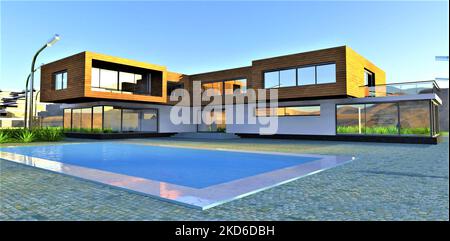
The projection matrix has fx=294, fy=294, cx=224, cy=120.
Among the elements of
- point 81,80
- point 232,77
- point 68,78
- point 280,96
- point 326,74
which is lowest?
point 280,96

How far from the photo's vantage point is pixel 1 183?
589 centimetres

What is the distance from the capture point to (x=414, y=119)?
20.5m

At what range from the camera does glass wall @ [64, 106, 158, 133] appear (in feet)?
75.6

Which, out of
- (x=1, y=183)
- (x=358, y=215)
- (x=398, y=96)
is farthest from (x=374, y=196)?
(x=398, y=96)

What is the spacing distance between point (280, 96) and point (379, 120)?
22.0 ft

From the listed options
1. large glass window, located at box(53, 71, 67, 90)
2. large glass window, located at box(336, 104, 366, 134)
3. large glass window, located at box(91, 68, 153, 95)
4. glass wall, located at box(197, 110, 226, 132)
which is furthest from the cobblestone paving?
glass wall, located at box(197, 110, 226, 132)

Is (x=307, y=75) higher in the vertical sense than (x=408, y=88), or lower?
higher

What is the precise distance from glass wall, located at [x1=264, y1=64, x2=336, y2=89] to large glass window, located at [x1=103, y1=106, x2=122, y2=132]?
12008 mm

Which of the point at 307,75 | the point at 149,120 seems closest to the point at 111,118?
the point at 149,120

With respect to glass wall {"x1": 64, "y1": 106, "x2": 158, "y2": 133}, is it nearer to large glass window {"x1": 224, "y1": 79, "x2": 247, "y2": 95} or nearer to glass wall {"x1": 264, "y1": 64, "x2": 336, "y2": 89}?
large glass window {"x1": 224, "y1": 79, "x2": 247, "y2": 95}

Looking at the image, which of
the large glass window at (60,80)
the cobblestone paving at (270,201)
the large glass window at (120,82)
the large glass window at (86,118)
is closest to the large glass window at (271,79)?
the large glass window at (120,82)

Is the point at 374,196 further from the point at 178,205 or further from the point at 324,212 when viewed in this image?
the point at 178,205

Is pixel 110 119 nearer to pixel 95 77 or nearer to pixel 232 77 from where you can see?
pixel 95 77

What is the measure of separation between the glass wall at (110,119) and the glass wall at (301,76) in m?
11.1
